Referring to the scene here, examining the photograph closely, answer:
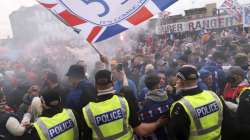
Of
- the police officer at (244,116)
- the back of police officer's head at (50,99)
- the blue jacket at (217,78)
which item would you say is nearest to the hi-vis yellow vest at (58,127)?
the back of police officer's head at (50,99)

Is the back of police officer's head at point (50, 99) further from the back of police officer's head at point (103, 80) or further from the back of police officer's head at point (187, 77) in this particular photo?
the back of police officer's head at point (187, 77)

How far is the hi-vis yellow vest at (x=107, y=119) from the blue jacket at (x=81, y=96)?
71cm

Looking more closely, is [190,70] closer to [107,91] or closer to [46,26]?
[107,91]

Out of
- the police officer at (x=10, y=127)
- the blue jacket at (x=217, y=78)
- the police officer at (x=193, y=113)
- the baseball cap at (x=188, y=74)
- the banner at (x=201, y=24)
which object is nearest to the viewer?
the police officer at (x=193, y=113)

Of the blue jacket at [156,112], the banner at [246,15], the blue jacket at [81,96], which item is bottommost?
the blue jacket at [156,112]

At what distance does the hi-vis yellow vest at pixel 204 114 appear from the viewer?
336 centimetres

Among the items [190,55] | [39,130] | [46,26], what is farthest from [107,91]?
[46,26]

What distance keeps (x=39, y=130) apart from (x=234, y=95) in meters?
2.55

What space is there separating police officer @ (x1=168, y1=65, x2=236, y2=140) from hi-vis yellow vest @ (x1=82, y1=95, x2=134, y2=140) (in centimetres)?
46

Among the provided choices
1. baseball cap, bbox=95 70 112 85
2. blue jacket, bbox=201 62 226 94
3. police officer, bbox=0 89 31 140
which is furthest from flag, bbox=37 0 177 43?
blue jacket, bbox=201 62 226 94

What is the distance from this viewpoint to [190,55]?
946cm

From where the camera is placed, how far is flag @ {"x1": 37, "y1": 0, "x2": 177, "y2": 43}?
4230 mm

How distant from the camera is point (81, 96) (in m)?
4.24

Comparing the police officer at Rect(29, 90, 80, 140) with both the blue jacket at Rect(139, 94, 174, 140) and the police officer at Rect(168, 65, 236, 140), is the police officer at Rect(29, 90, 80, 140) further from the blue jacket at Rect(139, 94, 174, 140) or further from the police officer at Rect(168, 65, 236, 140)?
the police officer at Rect(168, 65, 236, 140)
